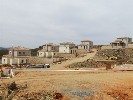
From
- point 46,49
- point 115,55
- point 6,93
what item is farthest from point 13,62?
point 6,93

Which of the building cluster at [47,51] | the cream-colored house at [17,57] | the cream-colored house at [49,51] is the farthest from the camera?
the cream-colored house at [49,51]

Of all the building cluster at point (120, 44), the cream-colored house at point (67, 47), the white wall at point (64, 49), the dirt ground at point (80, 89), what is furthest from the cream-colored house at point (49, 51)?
the dirt ground at point (80, 89)

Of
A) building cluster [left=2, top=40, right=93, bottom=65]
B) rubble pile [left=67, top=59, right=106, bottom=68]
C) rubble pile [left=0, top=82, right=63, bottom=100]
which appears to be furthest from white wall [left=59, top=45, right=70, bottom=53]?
rubble pile [left=0, top=82, right=63, bottom=100]

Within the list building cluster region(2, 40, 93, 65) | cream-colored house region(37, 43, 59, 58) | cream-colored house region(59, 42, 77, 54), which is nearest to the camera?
building cluster region(2, 40, 93, 65)

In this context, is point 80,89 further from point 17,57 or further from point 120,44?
point 120,44

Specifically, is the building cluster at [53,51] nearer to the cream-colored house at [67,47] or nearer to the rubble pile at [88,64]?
the cream-colored house at [67,47]

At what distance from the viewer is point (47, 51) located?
330ft

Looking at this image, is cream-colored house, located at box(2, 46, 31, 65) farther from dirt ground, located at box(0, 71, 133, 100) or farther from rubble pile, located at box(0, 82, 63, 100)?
rubble pile, located at box(0, 82, 63, 100)

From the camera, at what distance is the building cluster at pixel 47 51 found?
87250 mm

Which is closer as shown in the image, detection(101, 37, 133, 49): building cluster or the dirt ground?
the dirt ground

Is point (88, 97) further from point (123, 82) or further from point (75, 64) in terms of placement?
point (75, 64)

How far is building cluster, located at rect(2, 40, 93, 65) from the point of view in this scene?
286 ft

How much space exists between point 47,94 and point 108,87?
7886mm

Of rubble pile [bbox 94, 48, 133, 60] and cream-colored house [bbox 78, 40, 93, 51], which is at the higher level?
cream-colored house [bbox 78, 40, 93, 51]
